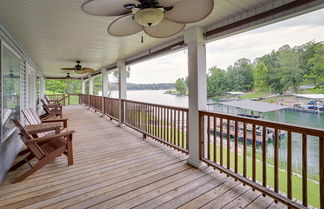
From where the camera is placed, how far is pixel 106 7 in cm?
135

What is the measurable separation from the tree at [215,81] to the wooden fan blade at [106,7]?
197 cm

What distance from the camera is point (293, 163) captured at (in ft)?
6.25

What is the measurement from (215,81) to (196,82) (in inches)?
17.1

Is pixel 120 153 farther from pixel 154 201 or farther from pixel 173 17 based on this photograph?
pixel 173 17

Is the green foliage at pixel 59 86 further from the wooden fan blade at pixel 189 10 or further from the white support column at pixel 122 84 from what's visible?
the wooden fan blade at pixel 189 10

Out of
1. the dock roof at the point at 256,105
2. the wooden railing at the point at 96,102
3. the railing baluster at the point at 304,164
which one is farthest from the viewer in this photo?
the wooden railing at the point at 96,102

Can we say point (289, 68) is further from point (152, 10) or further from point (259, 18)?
point (152, 10)

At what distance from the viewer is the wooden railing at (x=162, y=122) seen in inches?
132

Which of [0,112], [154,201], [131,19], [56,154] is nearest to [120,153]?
[56,154]

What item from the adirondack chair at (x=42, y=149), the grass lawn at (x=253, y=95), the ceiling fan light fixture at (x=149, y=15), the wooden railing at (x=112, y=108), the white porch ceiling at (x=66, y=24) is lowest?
the adirondack chair at (x=42, y=149)

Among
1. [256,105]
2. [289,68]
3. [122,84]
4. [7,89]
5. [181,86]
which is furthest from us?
[122,84]

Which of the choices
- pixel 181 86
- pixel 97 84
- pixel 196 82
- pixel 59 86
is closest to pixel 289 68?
pixel 196 82

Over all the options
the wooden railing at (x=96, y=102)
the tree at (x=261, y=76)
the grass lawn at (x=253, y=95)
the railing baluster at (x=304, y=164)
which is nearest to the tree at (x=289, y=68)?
the tree at (x=261, y=76)

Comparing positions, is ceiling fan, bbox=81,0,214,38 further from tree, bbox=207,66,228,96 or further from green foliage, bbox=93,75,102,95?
green foliage, bbox=93,75,102,95
